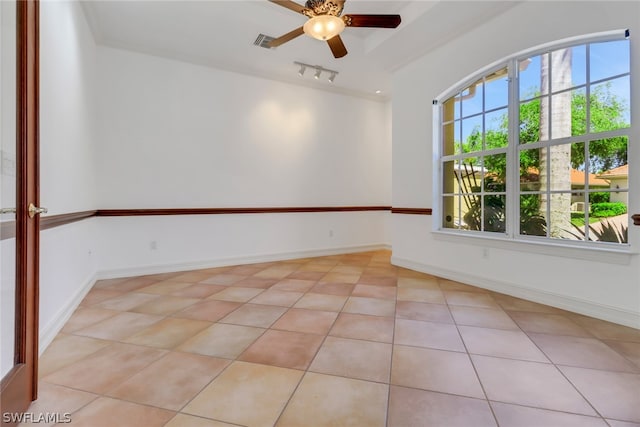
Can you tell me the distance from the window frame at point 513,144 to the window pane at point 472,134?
3.7 inches

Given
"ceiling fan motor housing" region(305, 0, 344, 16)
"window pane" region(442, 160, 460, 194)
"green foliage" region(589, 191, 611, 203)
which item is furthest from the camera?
"window pane" region(442, 160, 460, 194)

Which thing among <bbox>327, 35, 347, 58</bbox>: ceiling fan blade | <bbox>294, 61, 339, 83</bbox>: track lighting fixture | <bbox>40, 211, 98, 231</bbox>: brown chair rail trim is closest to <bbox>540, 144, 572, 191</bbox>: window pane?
<bbox>327, 35, 347, 58</bbox>: ceiling fan blade

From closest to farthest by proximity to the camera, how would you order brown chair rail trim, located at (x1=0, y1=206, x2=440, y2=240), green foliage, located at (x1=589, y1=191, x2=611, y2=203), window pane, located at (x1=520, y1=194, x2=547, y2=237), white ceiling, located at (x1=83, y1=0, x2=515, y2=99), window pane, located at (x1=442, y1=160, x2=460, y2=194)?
brown chair rail trim, located at (x1=0, y1=206, x2=440, y2=240) < green foliage, located at (x1=589, y1=191, x2=611, y2=203) < window pane, located at (x1=520, y1=194, x2=547, y2=237) < white ceiling, located at (x1=83, y1=0, x2=515, y2=99) < window pane, located at (x1=442, y1=160, x2=460, y2=194)

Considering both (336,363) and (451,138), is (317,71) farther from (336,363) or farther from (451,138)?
(336,363)

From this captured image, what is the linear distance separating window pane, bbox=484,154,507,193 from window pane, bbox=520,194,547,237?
264 mm

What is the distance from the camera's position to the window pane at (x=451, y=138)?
368cm

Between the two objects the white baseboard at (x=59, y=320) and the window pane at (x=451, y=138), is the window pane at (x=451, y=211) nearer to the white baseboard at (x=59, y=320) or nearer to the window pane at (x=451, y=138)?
the window pane at (x=451, y=138)

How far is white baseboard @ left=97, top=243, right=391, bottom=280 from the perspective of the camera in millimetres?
3643

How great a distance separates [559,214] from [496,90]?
1.46 m

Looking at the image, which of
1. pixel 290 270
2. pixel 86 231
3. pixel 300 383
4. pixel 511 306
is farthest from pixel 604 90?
pixel 86 231

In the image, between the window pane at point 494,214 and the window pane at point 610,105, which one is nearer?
the window pane at point 610,105

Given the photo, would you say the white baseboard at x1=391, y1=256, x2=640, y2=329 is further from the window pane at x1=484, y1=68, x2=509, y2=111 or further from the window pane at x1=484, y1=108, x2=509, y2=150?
the window pane at x1=484, y1=68, x2=509, y2=111

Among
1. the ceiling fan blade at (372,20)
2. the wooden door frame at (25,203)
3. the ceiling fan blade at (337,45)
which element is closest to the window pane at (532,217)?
the ceiling fan blade at (372,20)

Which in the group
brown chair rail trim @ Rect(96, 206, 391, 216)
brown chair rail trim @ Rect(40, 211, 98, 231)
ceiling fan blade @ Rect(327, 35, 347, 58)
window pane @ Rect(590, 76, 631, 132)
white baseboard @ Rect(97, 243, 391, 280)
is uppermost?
ceiling fan blade @ Rect(327, 35, 347, 58)
